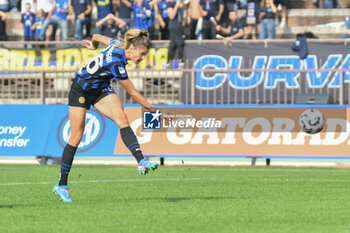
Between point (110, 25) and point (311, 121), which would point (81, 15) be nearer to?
point (110, 25)

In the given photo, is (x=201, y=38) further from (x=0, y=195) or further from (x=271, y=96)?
(x=0, y=195)

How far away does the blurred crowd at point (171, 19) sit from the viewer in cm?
2475

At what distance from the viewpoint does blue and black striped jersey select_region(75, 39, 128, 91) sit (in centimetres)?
1012

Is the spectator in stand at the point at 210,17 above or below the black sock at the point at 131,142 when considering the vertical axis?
above

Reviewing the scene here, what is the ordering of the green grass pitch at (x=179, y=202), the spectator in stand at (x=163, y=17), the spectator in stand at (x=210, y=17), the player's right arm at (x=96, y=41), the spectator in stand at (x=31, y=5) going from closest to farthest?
the green grass pitch at (x=179, y=202) → the player's right arm at (x=96, y=41) → the spectator in stand at (x=210, y=17) → the spectator in stand at (x=163, y=17) → the spectator in stand at (x=31, y=5)

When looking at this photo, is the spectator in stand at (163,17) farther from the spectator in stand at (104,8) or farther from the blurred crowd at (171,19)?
the spectator in stand at (104,8)

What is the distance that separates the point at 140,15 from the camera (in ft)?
82.5

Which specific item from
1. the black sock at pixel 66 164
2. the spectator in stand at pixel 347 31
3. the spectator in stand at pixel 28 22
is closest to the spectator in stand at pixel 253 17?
the spectator in stand at pixel 347 31

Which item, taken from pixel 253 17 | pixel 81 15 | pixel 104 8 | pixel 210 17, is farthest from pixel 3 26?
pixel 253 17

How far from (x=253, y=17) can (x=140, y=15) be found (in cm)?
339

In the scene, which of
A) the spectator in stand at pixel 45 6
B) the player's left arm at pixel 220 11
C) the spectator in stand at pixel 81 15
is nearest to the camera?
the player's left arm at pixel 220 11

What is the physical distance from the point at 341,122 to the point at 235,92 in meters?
4.11

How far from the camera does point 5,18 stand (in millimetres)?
27219

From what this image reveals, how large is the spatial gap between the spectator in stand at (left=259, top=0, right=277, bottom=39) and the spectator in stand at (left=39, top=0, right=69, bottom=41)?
244 inches
